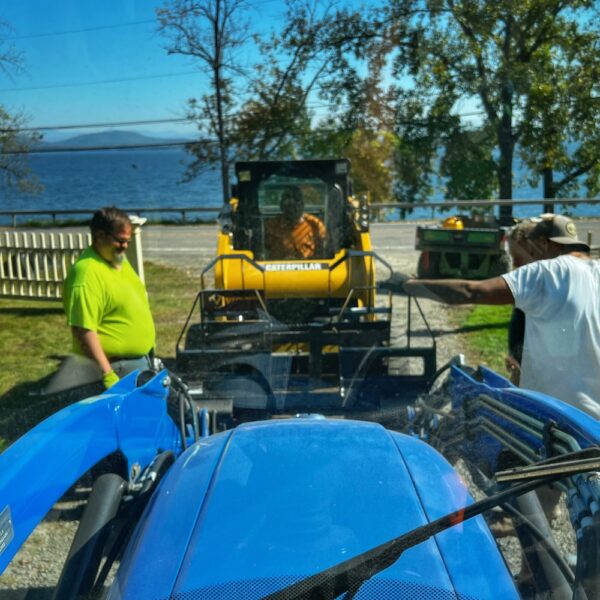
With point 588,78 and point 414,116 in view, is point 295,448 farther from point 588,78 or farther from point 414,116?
point 414,116

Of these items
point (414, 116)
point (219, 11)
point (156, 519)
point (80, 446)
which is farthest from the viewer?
point (414, 116)

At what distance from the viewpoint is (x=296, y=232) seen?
5730mm

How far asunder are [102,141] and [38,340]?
2065mm

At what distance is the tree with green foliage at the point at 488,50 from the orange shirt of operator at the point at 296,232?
1599 millimetres

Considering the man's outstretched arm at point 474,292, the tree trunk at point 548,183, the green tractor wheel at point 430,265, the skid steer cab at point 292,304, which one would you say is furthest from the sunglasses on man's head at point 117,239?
the green tractor wheel at point 430,265

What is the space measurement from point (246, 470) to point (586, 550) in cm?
77

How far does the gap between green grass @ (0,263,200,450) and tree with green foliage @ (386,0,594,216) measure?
253 centimetres

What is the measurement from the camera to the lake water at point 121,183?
432cm

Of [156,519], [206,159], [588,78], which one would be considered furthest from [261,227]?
[156,519]

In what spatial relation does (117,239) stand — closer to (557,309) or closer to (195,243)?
(557,309)

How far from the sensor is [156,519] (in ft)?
5.44

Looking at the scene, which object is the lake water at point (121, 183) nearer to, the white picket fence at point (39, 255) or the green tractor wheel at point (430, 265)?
the green tractor wheel at point (430, 265)

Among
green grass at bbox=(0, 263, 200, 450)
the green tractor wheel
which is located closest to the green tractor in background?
the green tractor wheel

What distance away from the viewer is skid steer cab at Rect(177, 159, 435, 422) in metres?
3.44
